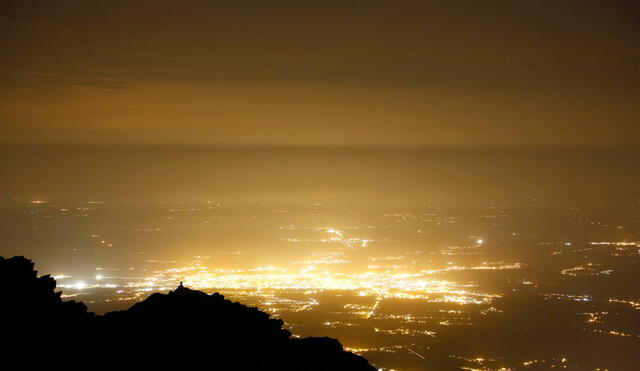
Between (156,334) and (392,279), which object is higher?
(392,279)

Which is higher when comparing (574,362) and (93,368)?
(93,368)

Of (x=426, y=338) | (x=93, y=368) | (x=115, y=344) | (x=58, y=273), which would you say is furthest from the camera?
(x=58, y=273)

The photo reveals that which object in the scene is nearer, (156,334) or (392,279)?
(156,334)

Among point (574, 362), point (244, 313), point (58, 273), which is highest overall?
point (58, 273)

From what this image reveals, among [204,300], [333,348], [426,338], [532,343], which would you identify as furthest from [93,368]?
[532,343]

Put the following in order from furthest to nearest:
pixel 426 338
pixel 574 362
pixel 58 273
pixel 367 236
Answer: pixel 367 236, pixel 58 273, pixel 426 338, pixel 574 362

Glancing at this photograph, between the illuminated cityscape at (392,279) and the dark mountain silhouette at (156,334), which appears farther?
the illuminated cityscape at (392,279)

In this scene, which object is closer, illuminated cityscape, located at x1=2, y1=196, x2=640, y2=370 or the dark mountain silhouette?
the dark mountain silhouette

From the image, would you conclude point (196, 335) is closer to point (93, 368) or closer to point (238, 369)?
point (238, 369)
